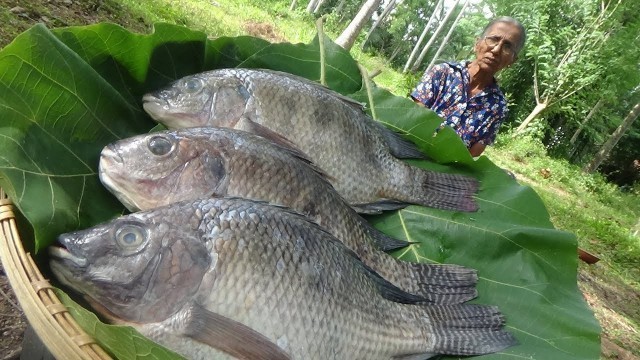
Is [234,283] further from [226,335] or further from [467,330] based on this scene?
[467,330]

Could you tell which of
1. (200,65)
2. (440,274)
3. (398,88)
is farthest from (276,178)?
(398,88)

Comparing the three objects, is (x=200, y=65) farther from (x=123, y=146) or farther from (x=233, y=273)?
(x=233, y=273)

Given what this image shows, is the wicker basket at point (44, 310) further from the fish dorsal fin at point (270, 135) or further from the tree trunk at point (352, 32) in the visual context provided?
the tree trunk at point (352, 32)

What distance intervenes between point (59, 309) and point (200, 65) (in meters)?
1.59

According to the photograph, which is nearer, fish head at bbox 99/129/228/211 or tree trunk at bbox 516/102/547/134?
fish head at bbox 99/129/228/211

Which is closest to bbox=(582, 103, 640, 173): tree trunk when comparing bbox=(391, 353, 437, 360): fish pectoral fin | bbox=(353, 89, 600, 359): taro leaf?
bbox=(353, 89, 600, 359): taro leaf

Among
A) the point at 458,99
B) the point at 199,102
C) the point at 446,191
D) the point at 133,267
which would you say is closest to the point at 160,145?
the point at 199,102

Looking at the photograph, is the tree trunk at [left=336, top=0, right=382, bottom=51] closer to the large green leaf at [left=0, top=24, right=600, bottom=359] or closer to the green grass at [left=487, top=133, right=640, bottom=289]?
the green grass at [left=487, top=133, right=640, bottom=289]

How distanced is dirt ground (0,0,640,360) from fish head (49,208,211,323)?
1.35 meters

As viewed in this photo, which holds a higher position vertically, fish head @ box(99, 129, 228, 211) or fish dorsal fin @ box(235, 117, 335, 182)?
fish dorsal fin @ box(235, 117, 335, 182)

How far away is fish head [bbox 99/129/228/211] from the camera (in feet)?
5.96

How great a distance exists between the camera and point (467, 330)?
2.00 meters

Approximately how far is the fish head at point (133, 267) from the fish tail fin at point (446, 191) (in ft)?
4.51

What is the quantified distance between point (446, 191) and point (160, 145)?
142cm
